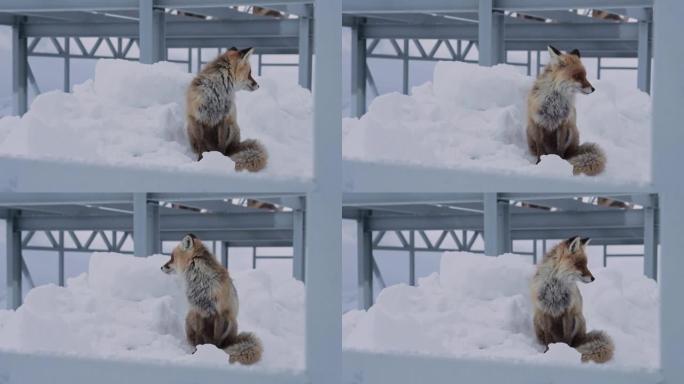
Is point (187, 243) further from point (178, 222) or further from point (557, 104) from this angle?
point (178, 222)

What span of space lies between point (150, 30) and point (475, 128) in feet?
9.52

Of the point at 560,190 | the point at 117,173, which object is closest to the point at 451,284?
the point at 560,190

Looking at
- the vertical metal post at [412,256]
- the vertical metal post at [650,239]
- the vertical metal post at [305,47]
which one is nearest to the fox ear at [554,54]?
the vertical metal post at [305,47]

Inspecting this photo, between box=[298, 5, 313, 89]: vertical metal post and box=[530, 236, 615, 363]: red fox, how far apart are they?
3.19 metres

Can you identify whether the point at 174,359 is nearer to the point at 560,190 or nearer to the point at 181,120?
the point at 181,120

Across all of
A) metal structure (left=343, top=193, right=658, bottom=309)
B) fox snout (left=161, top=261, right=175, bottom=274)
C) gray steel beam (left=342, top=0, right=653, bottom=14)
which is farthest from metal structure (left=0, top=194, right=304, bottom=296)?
fox snout (left=161, top=261, right=175, bottom=274)

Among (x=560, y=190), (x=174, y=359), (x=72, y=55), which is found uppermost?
(x=72, y=55)

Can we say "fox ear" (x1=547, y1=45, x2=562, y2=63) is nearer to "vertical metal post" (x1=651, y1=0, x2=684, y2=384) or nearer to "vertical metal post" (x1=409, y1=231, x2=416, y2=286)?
"vertical metal post" (x1=651, y1=0, x2=684, y2=384)

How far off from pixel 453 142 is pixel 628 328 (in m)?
1.82

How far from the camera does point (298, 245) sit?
1161cm

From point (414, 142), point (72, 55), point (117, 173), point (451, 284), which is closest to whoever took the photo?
point (117, 173)

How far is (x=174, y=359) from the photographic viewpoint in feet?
31.6

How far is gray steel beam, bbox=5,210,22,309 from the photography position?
19.4 meters

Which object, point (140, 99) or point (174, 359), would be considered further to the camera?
point (140, 99)
